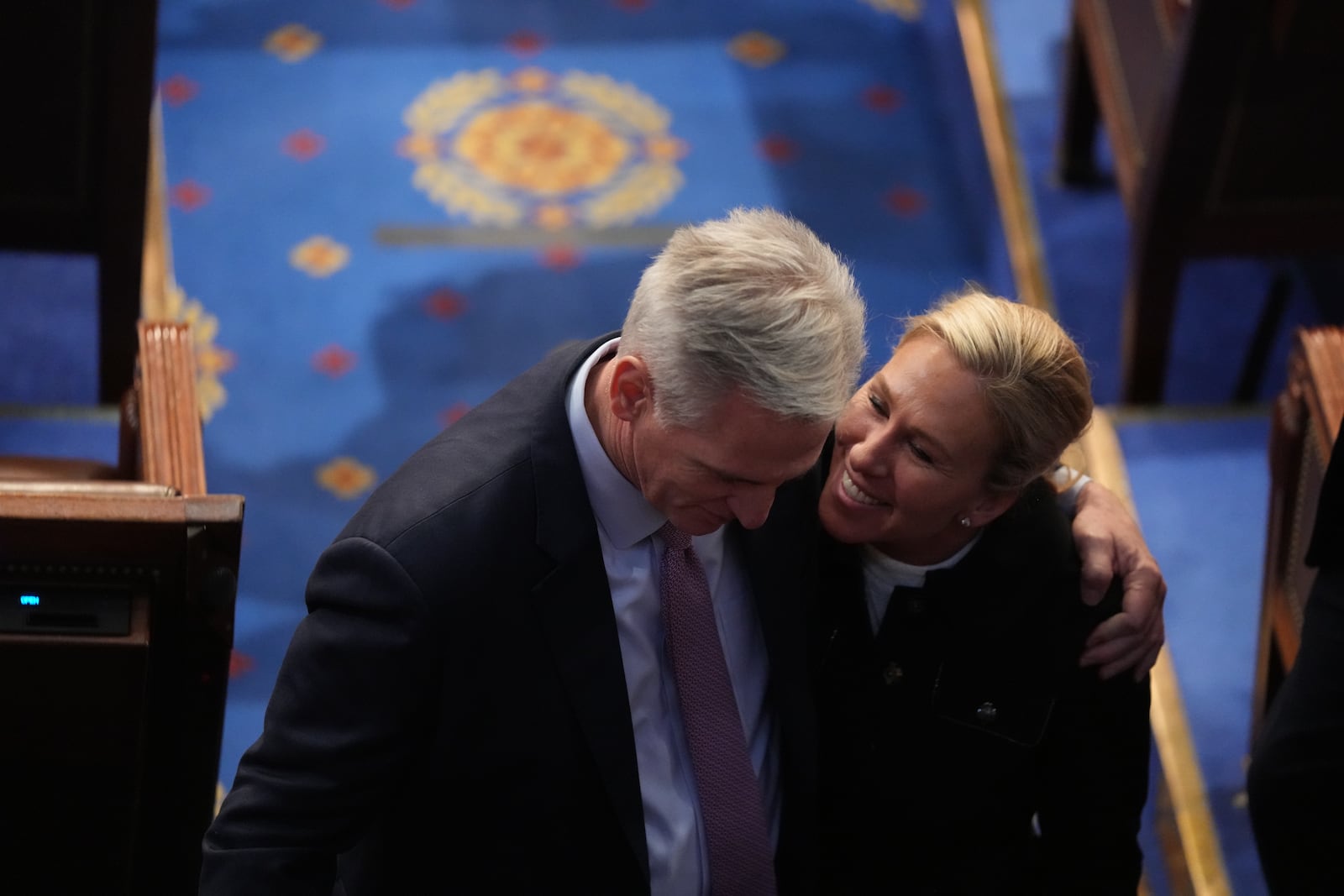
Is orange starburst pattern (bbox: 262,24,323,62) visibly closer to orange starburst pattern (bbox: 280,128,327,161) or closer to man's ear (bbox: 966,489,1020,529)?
orange starburst pattern (bbox: 280,128,327,161)

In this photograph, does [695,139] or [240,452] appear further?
[695,139]

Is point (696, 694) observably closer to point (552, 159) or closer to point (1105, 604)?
point (1105, 604)

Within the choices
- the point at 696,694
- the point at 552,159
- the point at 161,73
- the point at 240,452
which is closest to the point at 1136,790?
the point at 696,694

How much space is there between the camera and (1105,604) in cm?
206

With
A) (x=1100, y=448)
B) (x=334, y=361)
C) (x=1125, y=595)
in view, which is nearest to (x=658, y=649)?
(x=1125, y=595)

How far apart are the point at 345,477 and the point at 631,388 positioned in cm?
207

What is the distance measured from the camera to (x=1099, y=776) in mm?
2082

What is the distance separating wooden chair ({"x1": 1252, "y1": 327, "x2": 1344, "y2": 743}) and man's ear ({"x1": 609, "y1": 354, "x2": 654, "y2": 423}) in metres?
1.22

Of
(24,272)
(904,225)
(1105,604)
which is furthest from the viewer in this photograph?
(904,225)

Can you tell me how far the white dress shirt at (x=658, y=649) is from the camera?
184cm

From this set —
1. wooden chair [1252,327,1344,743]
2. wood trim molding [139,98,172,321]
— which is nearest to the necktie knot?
wooden chair [1252,327,1344,743]

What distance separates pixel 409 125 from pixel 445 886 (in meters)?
3.06

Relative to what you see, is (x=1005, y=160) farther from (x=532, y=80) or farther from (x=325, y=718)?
(x=325, y=718)

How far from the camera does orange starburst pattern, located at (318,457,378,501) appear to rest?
3619mm
